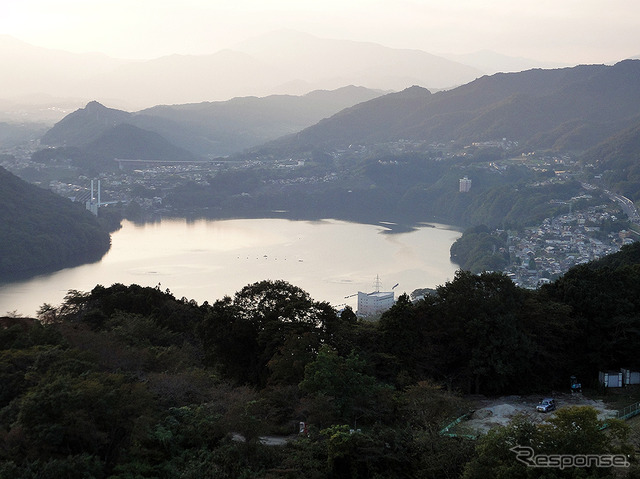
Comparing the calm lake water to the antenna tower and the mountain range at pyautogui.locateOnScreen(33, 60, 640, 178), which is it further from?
the mountain range at pyautogui.locateOnScreen(33, 60, 640, 178)

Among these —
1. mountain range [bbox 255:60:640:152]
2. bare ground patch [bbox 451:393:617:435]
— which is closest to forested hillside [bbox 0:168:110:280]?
bare ground patch [bbox 451:393:617:435]

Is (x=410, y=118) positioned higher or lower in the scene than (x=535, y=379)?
higher

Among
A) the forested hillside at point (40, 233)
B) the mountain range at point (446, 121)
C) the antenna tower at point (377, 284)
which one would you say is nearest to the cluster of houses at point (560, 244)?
the antenna tower at point (377, 284)

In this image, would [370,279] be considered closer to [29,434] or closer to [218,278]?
[218,278]

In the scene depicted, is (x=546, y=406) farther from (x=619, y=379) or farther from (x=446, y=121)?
(x=446, y=121)

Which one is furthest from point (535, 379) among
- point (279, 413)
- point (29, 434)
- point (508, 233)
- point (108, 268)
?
point (508, 233)

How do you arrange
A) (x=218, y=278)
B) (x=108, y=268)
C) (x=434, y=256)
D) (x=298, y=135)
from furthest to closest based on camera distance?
(x=298, y=135), (x=434, y=256), (x=108, y=268), (x=218, y=278)
